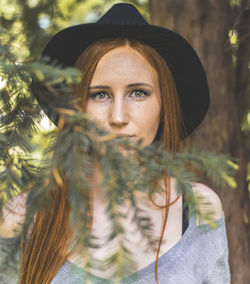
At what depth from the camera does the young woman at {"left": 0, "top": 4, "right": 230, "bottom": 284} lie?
1597 millimetres

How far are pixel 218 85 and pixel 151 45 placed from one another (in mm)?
848

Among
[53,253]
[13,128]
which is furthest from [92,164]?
[53,253]

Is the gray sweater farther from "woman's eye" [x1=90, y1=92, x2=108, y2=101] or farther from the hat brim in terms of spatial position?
"woman's eye" [x1=90, y1=92, x2=108, y2=101]

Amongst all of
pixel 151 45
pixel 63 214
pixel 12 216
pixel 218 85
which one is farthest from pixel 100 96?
pixel 218 85

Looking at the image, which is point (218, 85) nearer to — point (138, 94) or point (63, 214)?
point (138, 94)

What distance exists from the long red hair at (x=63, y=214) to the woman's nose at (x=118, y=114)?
0.16 m

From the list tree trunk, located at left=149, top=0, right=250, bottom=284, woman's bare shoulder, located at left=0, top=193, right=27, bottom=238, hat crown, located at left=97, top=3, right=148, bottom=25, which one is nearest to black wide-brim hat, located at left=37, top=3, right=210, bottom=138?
hat crown, located at left=97, top=3, right=148, bottom=25

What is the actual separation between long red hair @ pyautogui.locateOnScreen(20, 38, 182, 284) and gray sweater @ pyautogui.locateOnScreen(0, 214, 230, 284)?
63 mm

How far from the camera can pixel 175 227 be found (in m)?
1.78

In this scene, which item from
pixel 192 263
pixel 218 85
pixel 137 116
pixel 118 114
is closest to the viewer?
pixel 118 114

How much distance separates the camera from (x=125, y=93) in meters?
1.62

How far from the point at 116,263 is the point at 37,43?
7.24 ft

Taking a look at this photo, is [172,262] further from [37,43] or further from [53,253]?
[37,43]

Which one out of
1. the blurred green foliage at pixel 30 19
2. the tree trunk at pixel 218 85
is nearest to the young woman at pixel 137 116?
the tree trunk at pixel 218 85
